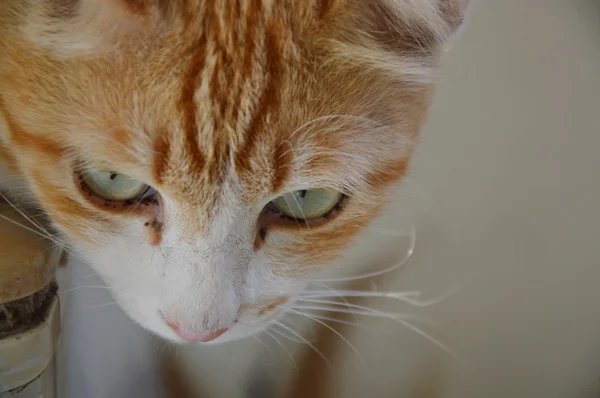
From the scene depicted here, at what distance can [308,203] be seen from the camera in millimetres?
594

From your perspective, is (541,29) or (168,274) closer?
(168,274)

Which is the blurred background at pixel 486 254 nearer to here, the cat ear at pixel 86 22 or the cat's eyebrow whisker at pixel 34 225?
the cat's eyebrow whisker at pixel 34 225

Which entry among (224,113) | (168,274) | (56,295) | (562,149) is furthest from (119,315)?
(562,149)

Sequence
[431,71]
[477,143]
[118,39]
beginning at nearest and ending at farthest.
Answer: [118,39] < [431,71] < [477,143]

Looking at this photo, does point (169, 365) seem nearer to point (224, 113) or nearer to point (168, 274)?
point (168, 274)

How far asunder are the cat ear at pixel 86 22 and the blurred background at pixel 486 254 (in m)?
0.38

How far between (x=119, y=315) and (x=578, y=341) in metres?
0.75

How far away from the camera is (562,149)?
87 centimetres

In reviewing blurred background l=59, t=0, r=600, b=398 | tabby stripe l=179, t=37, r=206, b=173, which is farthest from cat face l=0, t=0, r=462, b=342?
blurred background l=59, t=0, r=600, b=398

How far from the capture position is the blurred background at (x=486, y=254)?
2.56 ft

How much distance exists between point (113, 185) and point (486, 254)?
61 cm

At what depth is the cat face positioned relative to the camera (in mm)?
449

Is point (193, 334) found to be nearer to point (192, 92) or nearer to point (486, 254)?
point (192, 92)

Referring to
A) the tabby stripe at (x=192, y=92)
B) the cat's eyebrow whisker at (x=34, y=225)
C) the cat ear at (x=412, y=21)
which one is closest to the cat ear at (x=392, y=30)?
the cat ear at (x=412, y=21)
